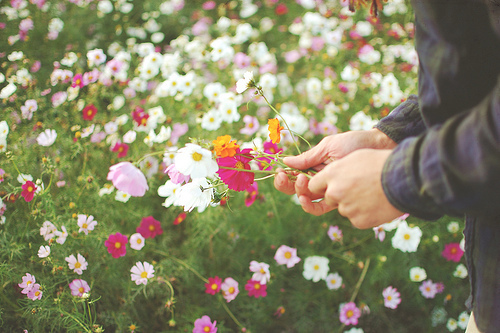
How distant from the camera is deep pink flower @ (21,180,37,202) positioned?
1.07m

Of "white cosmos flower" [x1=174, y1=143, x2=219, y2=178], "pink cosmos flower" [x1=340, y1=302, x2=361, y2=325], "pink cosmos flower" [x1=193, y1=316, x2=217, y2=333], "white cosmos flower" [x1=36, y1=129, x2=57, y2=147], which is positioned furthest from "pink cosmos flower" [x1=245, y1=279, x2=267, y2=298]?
"white cosmos flower" [x1=36, y1=129, x2=57, y2=147]

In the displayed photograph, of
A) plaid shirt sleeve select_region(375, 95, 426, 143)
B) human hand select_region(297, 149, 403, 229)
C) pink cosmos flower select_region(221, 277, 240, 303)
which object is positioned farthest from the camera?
pink cosmos flower select_region(221, 277, 240, 303)

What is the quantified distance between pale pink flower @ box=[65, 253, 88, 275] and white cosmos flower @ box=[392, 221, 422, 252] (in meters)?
1.00

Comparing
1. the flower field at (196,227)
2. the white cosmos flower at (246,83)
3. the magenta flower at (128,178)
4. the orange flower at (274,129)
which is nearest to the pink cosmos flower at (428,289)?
the flower field at (196,227)

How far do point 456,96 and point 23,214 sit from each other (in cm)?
132

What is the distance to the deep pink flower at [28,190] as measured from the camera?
1068 mm

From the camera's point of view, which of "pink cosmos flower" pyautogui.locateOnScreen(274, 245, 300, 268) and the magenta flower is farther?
"pink cosmos flower" pyautogui.locateOnScreen(274, 245, 300, 268)

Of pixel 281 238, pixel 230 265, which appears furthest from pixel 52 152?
pixel 281 238

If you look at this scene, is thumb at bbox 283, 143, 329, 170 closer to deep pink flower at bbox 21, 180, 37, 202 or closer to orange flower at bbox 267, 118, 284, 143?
orange flower at bbox 267, 118, 284, 143

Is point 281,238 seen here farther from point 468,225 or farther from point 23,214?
point 23,214

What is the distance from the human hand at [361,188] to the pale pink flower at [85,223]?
0.80 meters

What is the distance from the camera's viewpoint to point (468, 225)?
2.19 feet

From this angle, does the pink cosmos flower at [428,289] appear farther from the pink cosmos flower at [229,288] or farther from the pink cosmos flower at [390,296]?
the pink cosmos flower at [229,288]

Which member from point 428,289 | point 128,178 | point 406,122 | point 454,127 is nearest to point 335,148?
point 406,122
